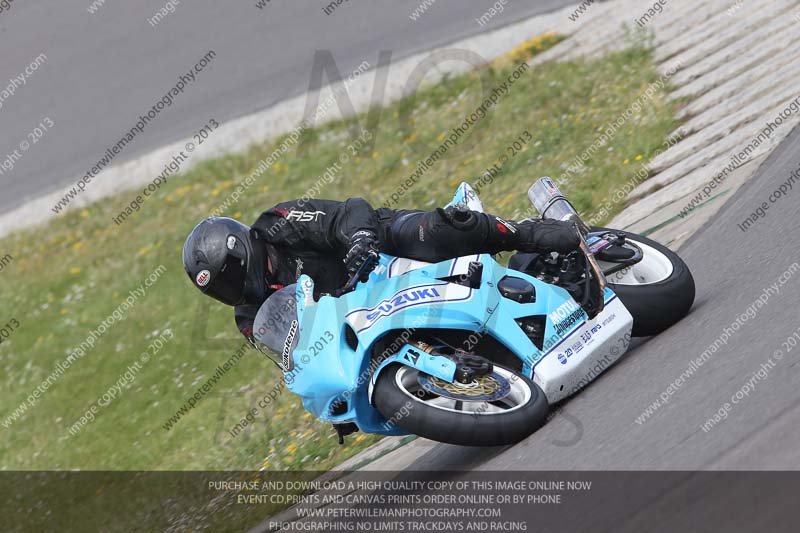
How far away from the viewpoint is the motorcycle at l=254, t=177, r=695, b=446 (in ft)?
17.9

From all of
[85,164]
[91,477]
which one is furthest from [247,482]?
[85,164]

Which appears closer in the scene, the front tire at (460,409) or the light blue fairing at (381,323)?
the front tire at (460,409)

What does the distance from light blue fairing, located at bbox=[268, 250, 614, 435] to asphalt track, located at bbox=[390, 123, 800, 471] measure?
482 millimetres

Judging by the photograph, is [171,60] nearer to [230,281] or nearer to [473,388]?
[230,281]

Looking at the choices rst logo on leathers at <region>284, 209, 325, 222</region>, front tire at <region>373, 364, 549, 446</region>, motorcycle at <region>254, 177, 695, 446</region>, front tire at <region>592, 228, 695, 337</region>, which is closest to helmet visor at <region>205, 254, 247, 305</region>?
motorcycle at <region>254, 177, 695, 446</region>

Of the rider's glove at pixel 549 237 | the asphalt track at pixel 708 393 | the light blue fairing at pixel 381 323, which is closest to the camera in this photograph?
the asphalt track at pixel 708 393

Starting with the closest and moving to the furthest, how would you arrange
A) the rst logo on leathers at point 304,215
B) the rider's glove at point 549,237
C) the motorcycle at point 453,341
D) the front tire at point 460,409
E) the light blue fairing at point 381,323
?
1. the front tire at point 460,409
2. the motorcycle at point 453,341
3. the light blue fairing at point 381,323
4. the rider's glove at point 549,237
5. the rst logo on leathers at point 304,215

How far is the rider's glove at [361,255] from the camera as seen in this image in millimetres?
5848

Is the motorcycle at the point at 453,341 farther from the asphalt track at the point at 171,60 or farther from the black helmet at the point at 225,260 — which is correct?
the asphalt track at the point at 171,60

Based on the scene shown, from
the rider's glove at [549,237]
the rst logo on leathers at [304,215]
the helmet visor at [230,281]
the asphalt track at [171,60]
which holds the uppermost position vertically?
the rst logo on leathers at [304,215]

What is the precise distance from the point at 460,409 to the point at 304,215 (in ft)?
5.66

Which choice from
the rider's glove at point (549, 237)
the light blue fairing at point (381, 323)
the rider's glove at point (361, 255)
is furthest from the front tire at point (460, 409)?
the rider's glove at point (549, 237)

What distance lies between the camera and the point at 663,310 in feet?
20.9

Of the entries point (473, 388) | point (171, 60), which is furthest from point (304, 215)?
point (171, 60)
